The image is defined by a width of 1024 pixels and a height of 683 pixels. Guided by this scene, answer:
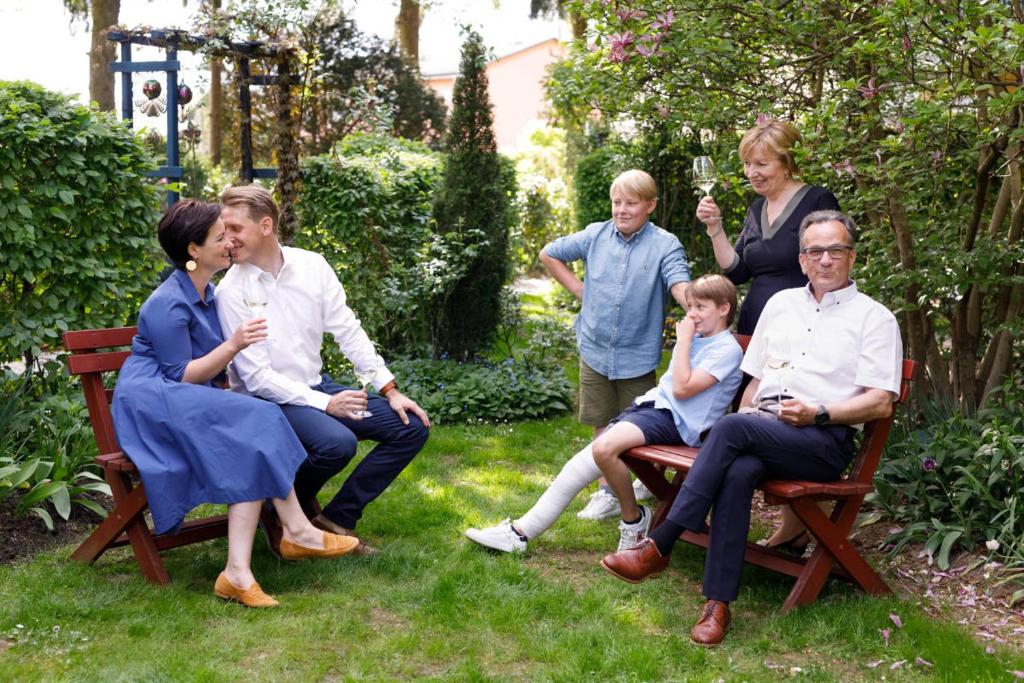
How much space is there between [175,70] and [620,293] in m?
6.58

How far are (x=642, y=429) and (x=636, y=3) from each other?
2290 mm

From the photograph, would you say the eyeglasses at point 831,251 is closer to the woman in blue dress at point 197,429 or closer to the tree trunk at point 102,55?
the woman in blue dress at point 197,429

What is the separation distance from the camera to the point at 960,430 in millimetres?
4660

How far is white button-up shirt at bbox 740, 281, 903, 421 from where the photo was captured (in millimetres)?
3633

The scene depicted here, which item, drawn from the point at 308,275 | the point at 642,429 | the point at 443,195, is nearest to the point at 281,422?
the point at 308,275

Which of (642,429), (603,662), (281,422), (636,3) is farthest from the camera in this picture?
(636,3)

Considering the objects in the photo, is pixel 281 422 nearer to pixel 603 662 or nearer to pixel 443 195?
pixel 603 662

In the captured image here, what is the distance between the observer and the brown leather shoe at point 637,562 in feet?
12.8

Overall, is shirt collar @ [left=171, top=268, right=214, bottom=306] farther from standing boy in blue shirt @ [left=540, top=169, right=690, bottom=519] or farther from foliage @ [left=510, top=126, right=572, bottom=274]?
foliage @ [left=510, top=126, right=572, bottom=274]

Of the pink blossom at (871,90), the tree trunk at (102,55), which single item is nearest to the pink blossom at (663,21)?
the pink blossom at (871,90)

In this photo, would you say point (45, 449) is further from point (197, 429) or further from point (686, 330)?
point (686, 330)

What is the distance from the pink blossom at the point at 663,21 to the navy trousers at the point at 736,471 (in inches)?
87.5

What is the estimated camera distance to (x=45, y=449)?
185 inches

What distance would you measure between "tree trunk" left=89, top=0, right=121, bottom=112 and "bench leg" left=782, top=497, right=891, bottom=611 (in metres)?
14.4
